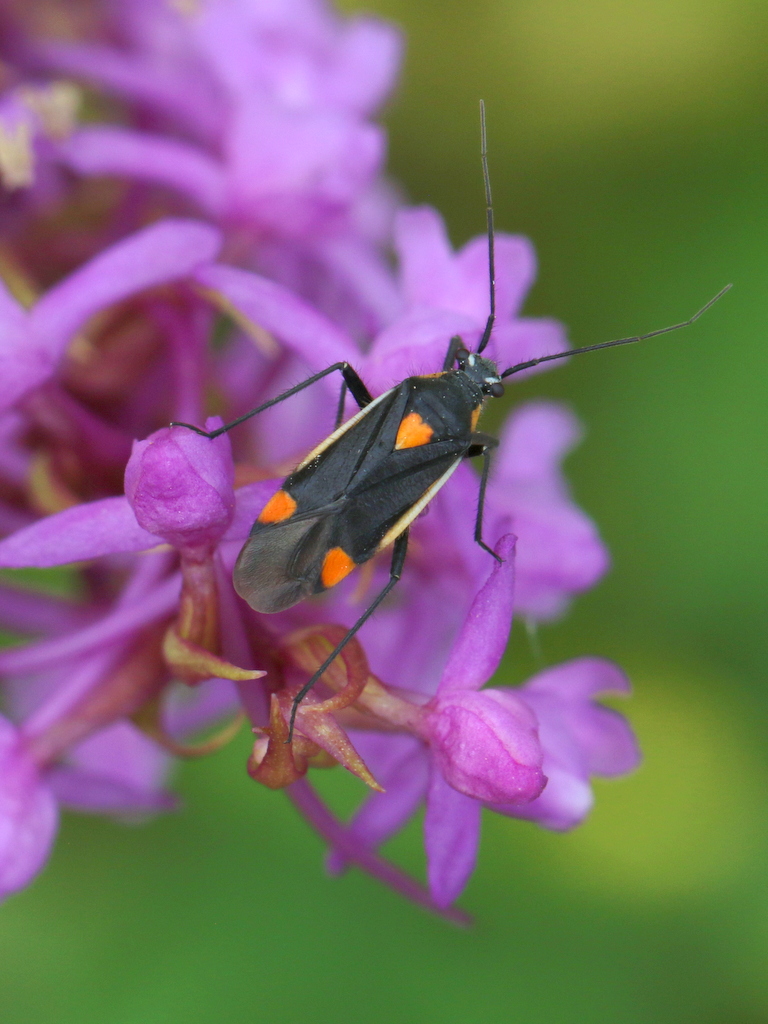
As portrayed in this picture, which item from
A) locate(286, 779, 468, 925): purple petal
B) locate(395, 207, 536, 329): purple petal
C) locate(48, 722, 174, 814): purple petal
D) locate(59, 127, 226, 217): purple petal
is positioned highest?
locate(59, 127, 226, 217): purple petal

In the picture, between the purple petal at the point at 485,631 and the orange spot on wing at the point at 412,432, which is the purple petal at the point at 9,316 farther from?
the purple petal at the point at 485,631

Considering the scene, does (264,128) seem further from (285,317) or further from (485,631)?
(485,631)

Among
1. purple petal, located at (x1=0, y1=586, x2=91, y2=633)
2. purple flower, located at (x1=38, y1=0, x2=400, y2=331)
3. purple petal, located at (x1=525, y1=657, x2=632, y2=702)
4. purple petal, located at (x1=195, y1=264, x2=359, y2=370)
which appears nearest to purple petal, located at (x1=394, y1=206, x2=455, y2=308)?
purple petal, located at (x1=195, y1=264, x2=359, y2=370)

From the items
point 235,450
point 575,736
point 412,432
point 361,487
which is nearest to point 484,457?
point 412,432

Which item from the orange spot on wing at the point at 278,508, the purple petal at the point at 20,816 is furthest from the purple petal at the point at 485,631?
the purple petal at the point at 20,816

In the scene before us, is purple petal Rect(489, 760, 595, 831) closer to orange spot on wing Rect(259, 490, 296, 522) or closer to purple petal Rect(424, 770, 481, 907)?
purple petal Rect(424, 770, 481, 907)

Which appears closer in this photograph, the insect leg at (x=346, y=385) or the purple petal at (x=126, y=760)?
the insect leg at (x=346, y=385)
